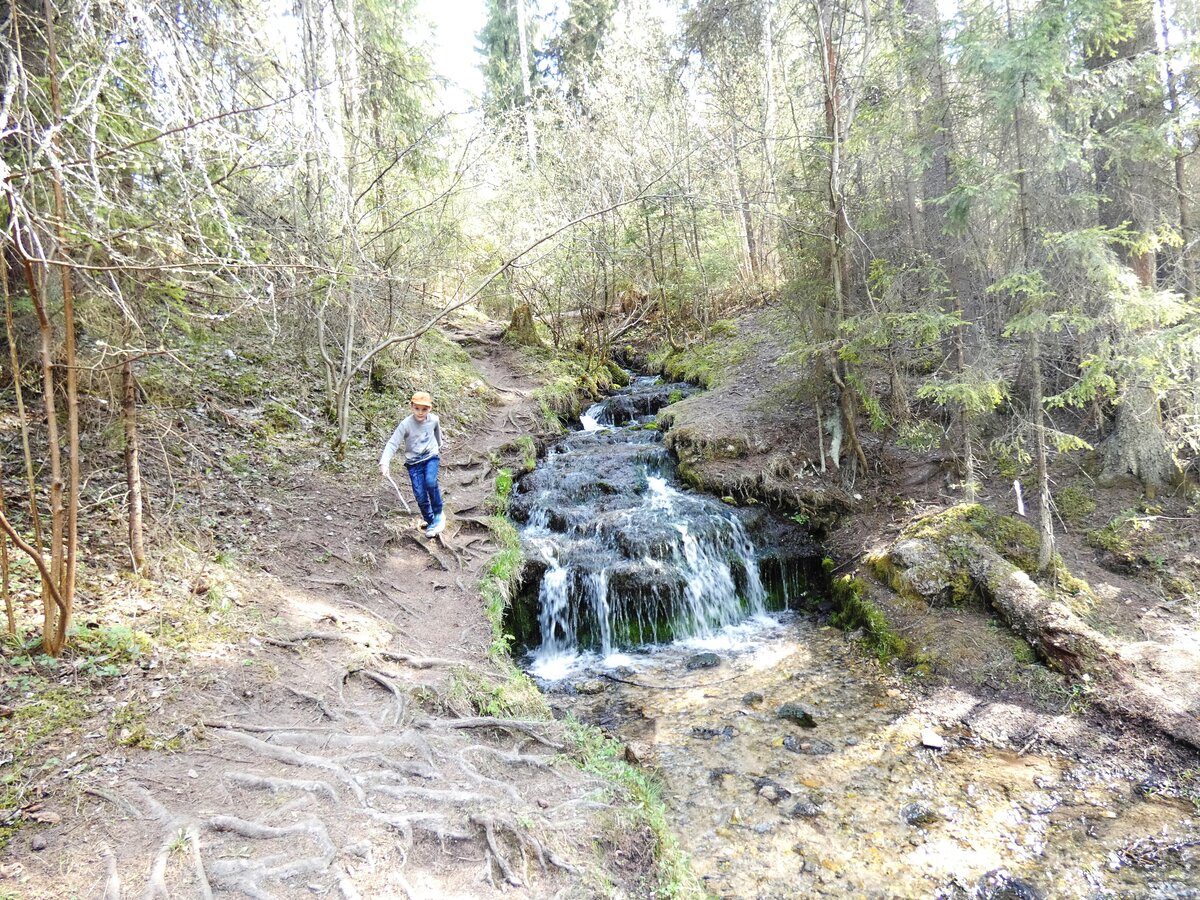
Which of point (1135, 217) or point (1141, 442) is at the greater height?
point (1135, 217)

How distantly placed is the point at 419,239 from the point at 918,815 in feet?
33.8

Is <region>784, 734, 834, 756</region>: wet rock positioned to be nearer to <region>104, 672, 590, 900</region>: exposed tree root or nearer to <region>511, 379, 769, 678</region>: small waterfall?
<region>104, 672, 590, 900</region>: exposed tree root

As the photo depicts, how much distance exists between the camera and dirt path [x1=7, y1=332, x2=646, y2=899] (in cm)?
287

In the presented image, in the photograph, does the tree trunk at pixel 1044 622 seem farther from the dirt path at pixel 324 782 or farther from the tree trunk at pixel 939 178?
the dirt path at pixel 324 782

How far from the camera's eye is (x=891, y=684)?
246 inches

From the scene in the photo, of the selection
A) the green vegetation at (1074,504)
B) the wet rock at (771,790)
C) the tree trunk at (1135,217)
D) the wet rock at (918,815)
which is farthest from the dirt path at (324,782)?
the tree trunk at (1135,217)

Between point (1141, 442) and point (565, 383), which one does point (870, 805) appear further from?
point (565, 383)

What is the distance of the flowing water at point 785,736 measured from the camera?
4039 mm

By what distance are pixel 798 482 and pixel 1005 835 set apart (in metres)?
5.79

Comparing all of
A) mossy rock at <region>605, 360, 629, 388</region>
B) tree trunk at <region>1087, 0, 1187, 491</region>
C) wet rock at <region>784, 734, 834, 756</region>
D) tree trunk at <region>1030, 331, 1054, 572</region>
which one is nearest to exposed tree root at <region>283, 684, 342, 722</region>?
wet rock at <region>784, 734, 834, 756</region>

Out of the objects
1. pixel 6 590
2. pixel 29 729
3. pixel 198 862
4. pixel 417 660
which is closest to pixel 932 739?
pixel 417 660

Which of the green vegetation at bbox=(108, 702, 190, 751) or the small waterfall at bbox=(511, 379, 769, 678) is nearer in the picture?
the green vegetation at bbox=(108, 702, 190, 751)

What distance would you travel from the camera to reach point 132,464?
496cm

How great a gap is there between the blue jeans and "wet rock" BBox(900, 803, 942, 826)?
5.95 m
